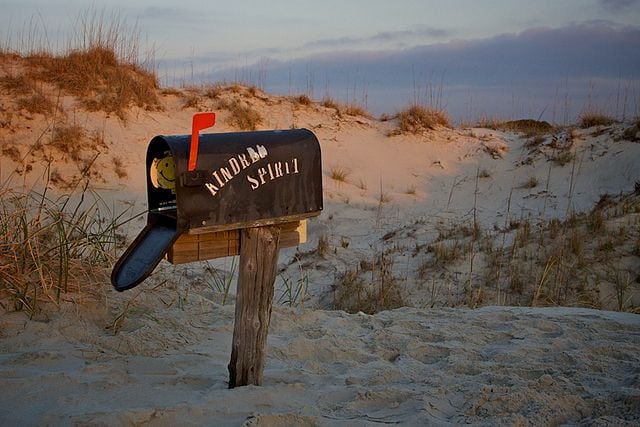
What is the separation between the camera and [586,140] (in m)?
11.9

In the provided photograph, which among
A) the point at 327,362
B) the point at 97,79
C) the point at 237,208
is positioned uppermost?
the point at 97,79

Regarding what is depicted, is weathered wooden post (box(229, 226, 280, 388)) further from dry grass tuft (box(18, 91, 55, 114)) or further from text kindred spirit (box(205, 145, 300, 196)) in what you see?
dry grass tuft (box(18, 91, 55, 114))

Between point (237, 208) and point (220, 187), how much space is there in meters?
0.12

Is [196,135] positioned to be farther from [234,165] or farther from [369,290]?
[369,290]

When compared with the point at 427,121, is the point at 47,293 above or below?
below

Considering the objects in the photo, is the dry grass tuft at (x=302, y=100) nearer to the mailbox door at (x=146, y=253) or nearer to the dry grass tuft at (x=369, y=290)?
the dry grass tuft at (x=369, y=290)

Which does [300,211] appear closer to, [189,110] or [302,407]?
[302,407]

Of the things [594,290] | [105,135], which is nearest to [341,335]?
[594,290]

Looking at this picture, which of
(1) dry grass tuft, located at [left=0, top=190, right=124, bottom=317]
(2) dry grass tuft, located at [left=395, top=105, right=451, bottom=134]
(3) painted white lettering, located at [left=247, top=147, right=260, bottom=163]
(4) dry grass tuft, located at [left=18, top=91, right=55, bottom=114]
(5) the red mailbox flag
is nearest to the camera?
(5) the red mailbox flag

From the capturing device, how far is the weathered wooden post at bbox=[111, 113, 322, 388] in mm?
2598

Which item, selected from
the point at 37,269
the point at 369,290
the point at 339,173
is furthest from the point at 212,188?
the point at 339,173

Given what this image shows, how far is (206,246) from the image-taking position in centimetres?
279

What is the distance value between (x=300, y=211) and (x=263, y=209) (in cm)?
19

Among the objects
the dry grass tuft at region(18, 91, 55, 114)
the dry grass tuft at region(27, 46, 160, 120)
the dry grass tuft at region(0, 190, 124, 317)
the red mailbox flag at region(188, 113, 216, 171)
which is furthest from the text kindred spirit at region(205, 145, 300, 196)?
the dry grass tuft at region(27, 46, 160, 120)
